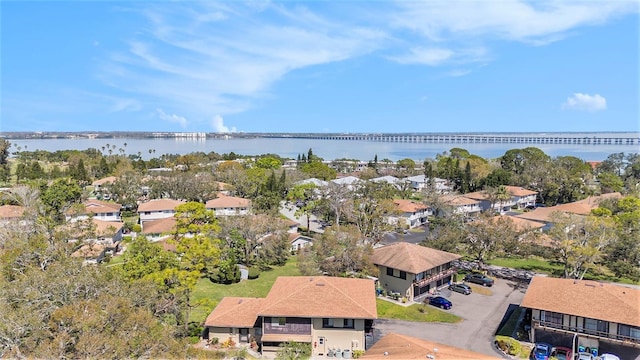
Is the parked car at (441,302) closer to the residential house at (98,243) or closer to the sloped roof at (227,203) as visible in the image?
the residential house at (98,243)

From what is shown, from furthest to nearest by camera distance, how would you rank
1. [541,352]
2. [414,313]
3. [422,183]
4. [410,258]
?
[422,183] → [410,258] → [414,313] → [541,352]

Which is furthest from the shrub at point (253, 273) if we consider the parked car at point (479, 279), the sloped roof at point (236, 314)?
the parked car at point (479, 279)

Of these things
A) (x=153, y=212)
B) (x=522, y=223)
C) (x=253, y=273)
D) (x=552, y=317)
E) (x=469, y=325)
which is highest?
(x=522, y=223)

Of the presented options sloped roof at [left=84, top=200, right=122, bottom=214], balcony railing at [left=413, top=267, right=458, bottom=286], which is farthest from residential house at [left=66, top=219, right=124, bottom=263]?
balcony railing at [left=413, top=267, right=458, bottom=286]

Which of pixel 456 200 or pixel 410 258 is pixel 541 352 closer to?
pixel 410 258

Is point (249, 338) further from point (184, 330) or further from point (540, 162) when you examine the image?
point (540, 162)

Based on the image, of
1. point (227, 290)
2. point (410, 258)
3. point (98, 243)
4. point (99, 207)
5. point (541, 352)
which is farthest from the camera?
point (99, 207)

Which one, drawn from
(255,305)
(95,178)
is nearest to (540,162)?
(255,305)

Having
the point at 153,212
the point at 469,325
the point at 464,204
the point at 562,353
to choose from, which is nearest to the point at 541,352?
the point at 562,353
